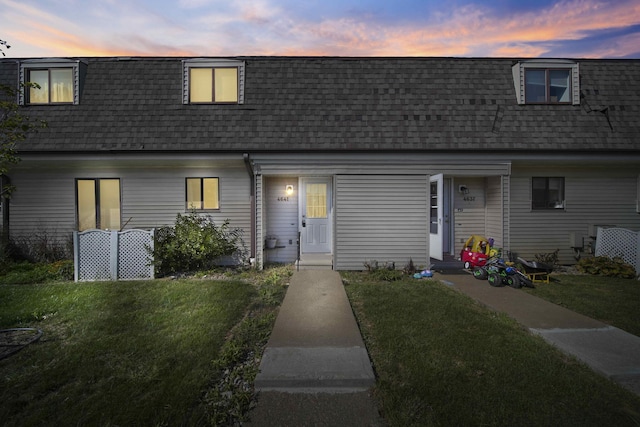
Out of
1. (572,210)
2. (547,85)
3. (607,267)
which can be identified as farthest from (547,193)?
(547,85)

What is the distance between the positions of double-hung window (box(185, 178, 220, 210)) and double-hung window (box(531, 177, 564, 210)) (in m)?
9.11

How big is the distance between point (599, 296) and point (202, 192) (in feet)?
31.1

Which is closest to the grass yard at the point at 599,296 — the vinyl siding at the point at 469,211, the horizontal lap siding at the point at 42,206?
the vinyl siding at the point at 469,211

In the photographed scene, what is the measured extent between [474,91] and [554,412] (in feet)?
28.5

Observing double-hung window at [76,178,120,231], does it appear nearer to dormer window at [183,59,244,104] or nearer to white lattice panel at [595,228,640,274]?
dormer window at [183,59,244,104]

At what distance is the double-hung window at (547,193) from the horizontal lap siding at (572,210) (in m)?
0.14

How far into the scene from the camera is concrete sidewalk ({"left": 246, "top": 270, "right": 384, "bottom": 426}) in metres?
2.81

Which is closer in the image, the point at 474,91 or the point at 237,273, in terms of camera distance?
the point at 237,273

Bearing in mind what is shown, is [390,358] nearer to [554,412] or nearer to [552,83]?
[554,412]

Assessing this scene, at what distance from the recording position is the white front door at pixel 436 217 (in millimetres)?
7906

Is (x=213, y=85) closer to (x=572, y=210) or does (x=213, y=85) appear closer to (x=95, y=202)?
(x=95, y=202)

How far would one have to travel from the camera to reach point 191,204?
30.3ft

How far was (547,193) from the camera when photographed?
370 inches

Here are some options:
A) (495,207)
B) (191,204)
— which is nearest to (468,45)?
(495,207)
